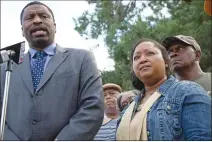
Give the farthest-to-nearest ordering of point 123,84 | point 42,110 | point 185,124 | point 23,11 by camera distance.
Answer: point 123,84
point 23,11
point 42,110
point 185,124

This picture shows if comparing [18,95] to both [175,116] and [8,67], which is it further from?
[175,116]

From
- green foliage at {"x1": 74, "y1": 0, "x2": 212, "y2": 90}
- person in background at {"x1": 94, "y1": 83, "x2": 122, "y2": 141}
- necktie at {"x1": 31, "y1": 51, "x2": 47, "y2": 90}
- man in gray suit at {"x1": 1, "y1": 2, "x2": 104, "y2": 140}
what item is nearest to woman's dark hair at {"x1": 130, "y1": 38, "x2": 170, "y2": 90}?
man in gray suit at {"x1": 1, "y1": 2, "x2": 104, "y2": 140}

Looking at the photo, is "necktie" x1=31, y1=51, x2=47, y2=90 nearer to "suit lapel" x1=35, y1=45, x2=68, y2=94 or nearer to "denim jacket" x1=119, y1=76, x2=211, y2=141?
"suit lapel" x1=35, y1=45, x2=68, y2=94

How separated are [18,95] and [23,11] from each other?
57 cm

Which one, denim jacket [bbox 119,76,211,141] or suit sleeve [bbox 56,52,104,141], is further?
suit sleeve [bbox 56,52,104,141]

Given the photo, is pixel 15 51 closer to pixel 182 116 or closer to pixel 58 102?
pixel 58 102

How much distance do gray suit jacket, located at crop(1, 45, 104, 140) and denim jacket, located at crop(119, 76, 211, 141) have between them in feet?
1.07

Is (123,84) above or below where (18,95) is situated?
below

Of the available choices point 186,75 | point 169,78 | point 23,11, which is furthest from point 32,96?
point 186,75

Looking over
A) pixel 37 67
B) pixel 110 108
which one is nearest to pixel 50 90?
pixel 37 67

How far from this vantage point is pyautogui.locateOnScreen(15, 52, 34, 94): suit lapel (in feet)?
8.82

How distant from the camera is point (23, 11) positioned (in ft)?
9.59

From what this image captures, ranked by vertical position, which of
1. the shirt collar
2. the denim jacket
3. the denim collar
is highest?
the shirt collar

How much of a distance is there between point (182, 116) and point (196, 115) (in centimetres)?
8
